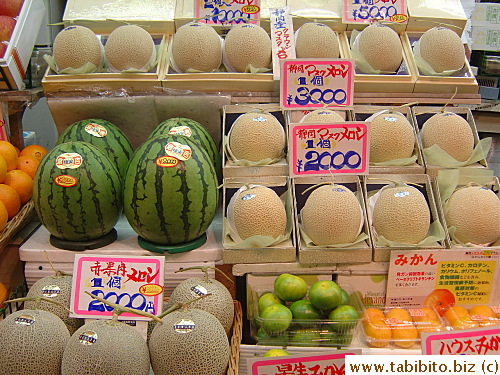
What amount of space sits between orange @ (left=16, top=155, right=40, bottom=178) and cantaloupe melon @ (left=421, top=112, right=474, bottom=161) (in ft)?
5.75

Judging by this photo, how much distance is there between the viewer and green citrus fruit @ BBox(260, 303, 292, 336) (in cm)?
175

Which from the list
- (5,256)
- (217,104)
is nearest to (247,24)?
(217,104)

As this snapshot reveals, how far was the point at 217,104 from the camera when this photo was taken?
2.48m

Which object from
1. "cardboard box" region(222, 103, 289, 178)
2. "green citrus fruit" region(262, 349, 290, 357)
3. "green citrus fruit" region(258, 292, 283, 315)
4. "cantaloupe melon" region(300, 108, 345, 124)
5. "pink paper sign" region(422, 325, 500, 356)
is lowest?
"green citrus fruit" region(258, 292, 283, 315)

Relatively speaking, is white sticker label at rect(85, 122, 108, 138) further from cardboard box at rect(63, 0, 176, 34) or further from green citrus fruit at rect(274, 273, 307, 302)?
green citrus fruit at rect(274, 273, 307, 302)

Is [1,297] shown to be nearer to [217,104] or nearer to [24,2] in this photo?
[217,104]

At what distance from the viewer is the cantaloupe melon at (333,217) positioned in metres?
1.96

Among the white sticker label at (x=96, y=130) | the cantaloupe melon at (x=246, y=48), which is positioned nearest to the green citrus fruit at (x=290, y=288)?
the white sticker label at (x=96, y=130)

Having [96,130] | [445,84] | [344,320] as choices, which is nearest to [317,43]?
[445,84]

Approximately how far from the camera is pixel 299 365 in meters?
1.37

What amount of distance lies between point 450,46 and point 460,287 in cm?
116

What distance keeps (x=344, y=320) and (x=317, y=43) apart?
139 centimetres

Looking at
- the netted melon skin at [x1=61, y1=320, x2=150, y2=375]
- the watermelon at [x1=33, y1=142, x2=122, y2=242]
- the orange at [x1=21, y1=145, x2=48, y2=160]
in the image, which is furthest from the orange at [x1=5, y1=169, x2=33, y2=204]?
the netted melon skin at [x1=61, y1=320, x2=150, y2=375]

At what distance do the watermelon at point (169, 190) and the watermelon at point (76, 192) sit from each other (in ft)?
0.28
